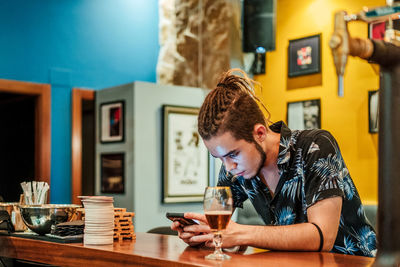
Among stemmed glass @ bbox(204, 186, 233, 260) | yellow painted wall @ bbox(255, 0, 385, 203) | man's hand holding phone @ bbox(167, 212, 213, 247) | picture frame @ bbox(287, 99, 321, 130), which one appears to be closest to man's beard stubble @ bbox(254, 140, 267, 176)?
man's hand holding phone @ bbox(167, 212, 213, 247)

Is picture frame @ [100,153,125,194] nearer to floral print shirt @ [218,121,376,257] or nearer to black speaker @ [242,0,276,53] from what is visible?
black speaker @ [242,0,276,53]

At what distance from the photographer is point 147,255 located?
4.91 feet

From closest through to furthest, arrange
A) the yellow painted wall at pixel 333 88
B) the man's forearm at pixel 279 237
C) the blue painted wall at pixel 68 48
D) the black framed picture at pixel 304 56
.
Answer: the man's forearm at pixel 279 237 → the yellow painted wall at pixel 333 88 → the blue painted wall at pixel 68 48 → the black framed picture at pixel 304 56

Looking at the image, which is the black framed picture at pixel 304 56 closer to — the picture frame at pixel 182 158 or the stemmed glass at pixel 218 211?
the picture frame at pixel 182 158

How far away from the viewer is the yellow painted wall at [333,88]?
13.3 feet

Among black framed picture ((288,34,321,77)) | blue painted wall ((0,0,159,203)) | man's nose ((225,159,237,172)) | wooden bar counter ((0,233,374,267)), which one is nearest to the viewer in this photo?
wooden bar counter ((0,233,374,267))

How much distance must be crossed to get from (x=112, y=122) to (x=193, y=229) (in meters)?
3.01

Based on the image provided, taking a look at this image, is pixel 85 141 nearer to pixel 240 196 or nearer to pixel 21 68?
pixel 21 68

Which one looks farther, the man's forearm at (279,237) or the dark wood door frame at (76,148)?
the dark wood door frame at (76,148)

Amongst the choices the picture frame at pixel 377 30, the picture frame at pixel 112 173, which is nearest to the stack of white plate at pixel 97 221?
the picture frame at pixel 112 173

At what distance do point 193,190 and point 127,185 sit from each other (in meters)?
0.62

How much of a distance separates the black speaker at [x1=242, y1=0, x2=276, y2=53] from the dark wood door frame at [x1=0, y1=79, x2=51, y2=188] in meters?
1.79

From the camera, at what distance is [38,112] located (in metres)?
4.39

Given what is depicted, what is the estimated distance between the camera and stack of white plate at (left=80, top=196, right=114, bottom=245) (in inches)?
69.8
